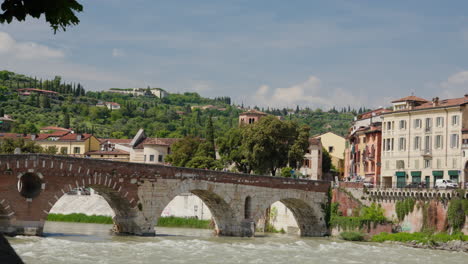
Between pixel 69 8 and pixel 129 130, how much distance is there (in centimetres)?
16016

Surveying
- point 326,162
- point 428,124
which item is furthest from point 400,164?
point 326,162

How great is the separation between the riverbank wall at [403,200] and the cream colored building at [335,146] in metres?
44.4

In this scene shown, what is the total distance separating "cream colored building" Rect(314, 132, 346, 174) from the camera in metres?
103

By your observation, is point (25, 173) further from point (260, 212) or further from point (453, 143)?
point (453, 143)

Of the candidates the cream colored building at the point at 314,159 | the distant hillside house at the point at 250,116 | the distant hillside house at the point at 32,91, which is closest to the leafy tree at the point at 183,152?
the cream colored building at the point at 314,159

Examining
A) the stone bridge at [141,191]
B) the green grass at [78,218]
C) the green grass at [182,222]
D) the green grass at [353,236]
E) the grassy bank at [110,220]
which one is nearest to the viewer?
the stone bridge at [141,191]

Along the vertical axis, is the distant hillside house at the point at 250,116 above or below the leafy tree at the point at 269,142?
above

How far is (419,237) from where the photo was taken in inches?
1941

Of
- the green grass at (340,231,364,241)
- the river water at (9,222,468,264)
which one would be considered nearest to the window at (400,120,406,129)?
the green grass at (340,231,364,241)

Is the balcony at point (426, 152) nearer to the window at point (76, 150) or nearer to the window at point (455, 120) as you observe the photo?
the window at point (455, 120)

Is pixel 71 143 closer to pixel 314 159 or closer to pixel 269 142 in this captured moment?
pixel 314 159

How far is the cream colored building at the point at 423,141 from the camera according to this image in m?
57.9

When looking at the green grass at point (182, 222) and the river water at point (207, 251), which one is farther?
the green grass at point (182, 222)

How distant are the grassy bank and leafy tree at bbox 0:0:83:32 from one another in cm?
5568
